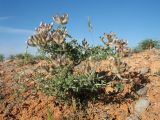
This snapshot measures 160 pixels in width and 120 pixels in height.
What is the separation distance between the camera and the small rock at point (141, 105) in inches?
249

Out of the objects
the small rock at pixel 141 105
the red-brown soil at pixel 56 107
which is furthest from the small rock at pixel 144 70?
the small rock at pixel 141 105

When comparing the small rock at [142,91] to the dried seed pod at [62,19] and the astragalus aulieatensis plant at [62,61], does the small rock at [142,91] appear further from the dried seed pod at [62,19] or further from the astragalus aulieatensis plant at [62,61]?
the dried seed pod at [62,19]

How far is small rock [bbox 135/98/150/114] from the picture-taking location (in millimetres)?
6331

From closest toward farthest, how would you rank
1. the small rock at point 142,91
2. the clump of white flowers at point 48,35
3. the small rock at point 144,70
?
the clump of white flowers at point 48,35 → the small rock at point 142,91 → the small rock at point 144,70

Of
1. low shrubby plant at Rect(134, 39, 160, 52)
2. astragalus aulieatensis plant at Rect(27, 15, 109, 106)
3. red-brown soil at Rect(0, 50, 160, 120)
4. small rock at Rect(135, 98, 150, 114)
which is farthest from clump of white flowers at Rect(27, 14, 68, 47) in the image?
low shrubby plant at Rect(134, 39, 160, 52)

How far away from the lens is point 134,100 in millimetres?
Result: 6539

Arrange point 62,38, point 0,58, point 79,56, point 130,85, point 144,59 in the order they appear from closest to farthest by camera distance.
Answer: point 62,38 < point 79,56 < point 130,85 < point 144,59 < point 0,58

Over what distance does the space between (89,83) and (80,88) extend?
0.60ft

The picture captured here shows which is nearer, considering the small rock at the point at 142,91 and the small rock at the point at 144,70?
the small rock at the point at 142,91

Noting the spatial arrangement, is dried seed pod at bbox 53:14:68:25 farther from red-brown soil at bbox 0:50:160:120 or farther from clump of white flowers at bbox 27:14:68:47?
red-brown soil at bbox 0:50:160:120

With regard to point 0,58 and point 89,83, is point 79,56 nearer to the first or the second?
point 89,83

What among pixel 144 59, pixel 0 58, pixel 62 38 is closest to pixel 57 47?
pixel 62 38

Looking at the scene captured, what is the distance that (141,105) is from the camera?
6402 mm

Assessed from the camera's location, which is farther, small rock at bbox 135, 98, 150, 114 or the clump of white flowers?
small rock at bbox 135, 98, 150, 114
